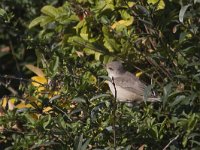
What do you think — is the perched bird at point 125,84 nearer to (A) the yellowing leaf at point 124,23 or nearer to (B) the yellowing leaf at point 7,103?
(A) the yellowing leaf at point 124,23

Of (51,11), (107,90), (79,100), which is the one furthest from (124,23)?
(79,100)

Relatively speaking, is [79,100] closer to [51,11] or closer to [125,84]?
[51,11]

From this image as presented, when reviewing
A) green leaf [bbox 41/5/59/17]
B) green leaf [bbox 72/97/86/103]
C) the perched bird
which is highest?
green leaf [bbox 41/5/59/17]

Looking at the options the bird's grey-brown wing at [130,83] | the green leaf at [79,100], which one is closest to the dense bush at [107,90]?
the green leaf at [79,100]

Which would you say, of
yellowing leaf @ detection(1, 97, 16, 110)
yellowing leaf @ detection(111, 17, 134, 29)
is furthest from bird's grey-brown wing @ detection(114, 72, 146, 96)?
yellowing leaf @ detection(1, 97, 16, 110)

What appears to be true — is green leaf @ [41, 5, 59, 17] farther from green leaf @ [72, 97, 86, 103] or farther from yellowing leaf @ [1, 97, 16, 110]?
green leaf @ [72, 97, 86, 103]

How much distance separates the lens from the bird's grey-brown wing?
20.4ft

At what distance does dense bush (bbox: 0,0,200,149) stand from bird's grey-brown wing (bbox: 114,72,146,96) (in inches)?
Answer: 17.5

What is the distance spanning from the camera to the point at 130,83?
21.2 feet

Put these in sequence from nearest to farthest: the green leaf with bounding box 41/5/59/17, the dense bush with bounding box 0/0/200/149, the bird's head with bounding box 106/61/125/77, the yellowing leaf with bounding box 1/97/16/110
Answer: the dense bush with bounding box 0/0/200/149
the yellowing leaf with bounding box 1/97/16/110
the green leaf with bounding box 41/5/59/17
the bird's head with bounding box 106/61/125/77

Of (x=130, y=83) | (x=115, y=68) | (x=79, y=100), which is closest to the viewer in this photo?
(x=79, y=100)

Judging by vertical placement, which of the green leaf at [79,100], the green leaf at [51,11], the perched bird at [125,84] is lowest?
the perched bird at [125,84]

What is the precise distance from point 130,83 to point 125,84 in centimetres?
22

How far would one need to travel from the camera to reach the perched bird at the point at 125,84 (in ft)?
20.7
